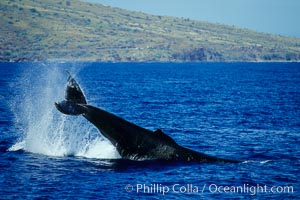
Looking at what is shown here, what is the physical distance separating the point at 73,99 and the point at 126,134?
3.20 m

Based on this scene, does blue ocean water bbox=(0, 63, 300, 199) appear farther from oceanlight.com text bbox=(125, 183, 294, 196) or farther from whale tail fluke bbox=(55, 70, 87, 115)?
whale tail fluke bbox=(55, 70, 87, 115)

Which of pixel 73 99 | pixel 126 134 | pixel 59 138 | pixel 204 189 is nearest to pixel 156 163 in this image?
pixel 126 134

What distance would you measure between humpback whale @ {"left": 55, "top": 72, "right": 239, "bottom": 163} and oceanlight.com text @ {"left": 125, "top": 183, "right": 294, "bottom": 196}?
3144 mm

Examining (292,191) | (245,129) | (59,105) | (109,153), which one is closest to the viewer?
(292,191)

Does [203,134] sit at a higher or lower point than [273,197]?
higher

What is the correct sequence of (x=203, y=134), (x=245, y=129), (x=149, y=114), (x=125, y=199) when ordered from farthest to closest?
(x=149, y=114) < (x=245, y=129) < (x=203, y=134) < (x=125, y=199)

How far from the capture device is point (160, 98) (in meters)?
83.6

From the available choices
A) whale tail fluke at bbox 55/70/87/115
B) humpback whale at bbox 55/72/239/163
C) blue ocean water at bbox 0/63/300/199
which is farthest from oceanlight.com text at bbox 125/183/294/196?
whale tail fluke at bbox 55/70/87/115

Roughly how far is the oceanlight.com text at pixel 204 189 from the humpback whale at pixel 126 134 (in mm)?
3144

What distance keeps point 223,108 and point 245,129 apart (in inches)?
802

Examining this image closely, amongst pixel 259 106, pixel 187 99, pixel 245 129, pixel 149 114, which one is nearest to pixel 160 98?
pixel 187 99

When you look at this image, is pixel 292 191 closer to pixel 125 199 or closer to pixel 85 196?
pixel 125 199

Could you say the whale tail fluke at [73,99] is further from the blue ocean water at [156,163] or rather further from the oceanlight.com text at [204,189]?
the oceanlight.com text at [204,189]

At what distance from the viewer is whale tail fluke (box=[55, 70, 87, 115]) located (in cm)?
2783
